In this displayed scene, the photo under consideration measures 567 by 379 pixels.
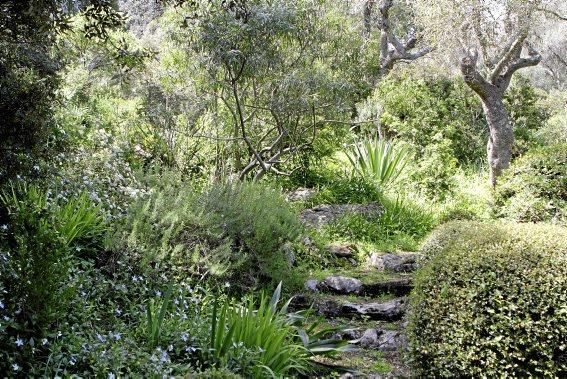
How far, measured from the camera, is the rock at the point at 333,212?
786 centimetres

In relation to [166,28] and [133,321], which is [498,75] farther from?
[133,321]

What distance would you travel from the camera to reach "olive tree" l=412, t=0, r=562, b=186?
8.07 m

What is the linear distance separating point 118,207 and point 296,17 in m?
3.56

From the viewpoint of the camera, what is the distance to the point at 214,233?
5.02m

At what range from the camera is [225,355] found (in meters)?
3.37

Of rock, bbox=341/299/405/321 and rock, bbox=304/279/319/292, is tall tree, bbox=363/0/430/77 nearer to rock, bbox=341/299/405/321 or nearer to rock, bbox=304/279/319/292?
rock, bbox=304/279/319/292

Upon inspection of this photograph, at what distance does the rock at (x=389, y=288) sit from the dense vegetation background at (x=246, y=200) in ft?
1.73

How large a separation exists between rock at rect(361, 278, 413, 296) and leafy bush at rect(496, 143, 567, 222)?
89.9 inches

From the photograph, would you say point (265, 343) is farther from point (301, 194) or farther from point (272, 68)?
point (301, 194)

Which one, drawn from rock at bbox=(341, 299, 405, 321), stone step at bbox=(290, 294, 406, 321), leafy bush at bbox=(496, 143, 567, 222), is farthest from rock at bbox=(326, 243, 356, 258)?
leafy bush at bbox=(496, 143, 567, 222)

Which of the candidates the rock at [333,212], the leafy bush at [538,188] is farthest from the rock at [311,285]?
the leafy bush at [538,188]

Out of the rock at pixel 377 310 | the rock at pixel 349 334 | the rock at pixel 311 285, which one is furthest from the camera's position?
the rock at pixel 311 285

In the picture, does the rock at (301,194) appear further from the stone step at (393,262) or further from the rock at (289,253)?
the rock at (289,253)

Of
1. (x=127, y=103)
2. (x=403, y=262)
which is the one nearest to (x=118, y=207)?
(x=403, y=262)
